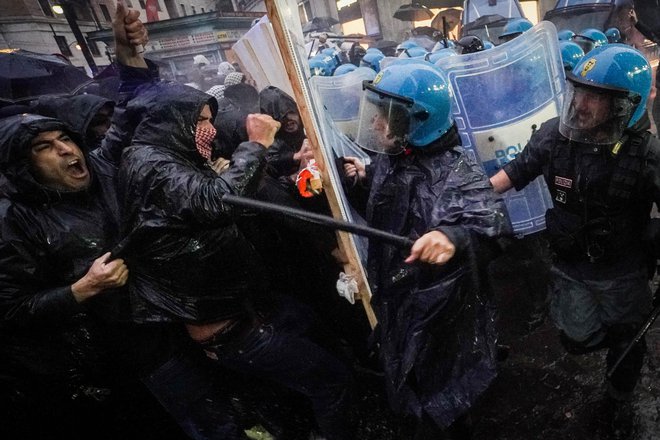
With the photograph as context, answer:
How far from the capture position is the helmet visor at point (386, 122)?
6.05ft

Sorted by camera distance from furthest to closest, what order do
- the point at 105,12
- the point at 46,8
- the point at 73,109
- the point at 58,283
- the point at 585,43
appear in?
the point at 105,12, the point at 46,8, the point at 585,43, the point at 73,109, the point at 58,283

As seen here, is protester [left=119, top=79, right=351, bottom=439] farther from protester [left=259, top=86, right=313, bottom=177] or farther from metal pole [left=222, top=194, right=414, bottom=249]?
protester [left=259, top=86, right=313, bottom=177]

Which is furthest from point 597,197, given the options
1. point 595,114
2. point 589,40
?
point 589,40

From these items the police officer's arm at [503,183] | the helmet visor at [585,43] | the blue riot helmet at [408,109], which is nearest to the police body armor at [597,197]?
the police officer's arm at [503,183]

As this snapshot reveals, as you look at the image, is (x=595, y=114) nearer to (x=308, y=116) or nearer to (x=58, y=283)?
(x=308, y=116)

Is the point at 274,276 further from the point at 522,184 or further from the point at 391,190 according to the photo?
the point at 522,184

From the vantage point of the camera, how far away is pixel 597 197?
1.87m

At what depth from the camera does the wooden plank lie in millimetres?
1802

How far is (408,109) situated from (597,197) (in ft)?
3.73

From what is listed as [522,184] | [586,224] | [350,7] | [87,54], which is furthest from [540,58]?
[350,7]

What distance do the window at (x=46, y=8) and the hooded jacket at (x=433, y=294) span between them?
1787 inches

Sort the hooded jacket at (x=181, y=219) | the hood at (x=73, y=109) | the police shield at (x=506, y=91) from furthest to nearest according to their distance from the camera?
the hood at (x=73, y=109)
the police shield at (x=506, y=91)
the hooded jacket at (x=181, y=219)

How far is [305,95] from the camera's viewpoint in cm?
200

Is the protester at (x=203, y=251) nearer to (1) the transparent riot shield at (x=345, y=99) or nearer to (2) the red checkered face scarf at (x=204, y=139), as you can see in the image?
(2) the red checkered face scarf at (x=204, y=139)
